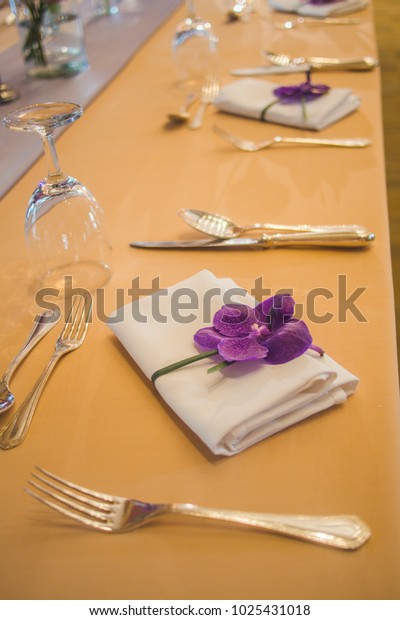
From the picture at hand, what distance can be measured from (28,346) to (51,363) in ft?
0.17

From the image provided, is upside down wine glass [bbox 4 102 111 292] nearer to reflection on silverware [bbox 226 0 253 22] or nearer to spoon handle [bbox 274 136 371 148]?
spoon handle [bbox 274 136 371 148]

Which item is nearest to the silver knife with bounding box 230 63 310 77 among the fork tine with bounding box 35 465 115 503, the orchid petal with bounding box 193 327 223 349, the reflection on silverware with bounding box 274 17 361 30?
the reflection on silverware with bounding box 274 17 361 30

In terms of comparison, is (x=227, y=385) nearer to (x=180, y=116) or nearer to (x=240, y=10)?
(x=180, y=116)

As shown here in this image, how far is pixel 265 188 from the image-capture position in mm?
1103

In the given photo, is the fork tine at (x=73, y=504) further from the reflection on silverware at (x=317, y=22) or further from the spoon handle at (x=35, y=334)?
the reflection on silverware at (x=317, y=22)

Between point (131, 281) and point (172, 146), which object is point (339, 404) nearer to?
point (131, 281)

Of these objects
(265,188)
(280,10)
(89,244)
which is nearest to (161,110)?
(265,188)

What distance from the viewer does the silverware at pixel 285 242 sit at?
2.93 ft

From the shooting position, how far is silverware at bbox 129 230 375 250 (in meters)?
0.89

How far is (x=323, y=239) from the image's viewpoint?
902mm

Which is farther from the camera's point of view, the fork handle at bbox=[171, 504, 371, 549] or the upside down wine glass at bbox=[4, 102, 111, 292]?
the upside down wine glass at bbox=[4, 102, 111, 292]

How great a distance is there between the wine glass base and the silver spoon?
159 millimetres

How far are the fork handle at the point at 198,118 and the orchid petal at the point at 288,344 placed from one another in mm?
848

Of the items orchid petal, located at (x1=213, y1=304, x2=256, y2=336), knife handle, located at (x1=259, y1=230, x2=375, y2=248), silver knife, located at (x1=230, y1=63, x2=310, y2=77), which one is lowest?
knife handle, located at (x1=259, y1=230, x2=375, y2=248)
